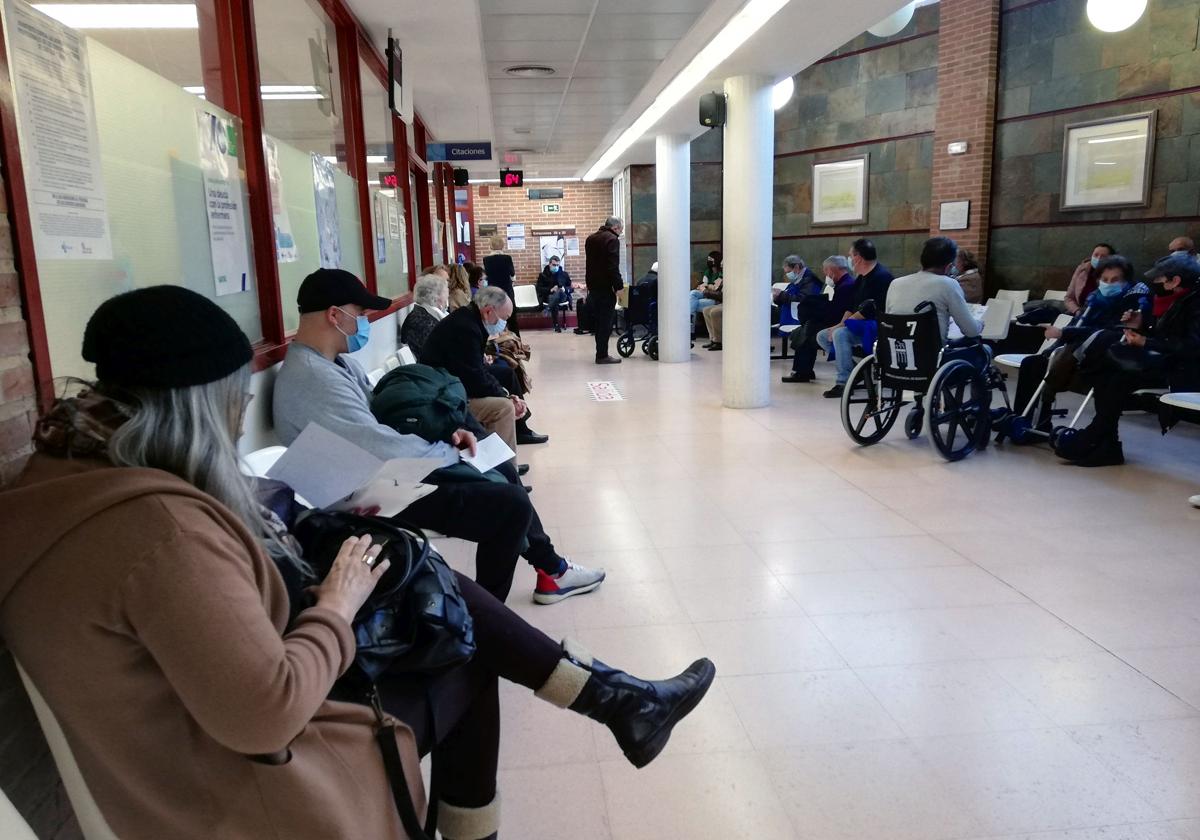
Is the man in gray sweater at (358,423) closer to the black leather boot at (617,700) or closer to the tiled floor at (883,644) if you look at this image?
the tiled floor at (883,644)

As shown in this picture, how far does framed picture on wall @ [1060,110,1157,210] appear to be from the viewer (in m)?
7.57

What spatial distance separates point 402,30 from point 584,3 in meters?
1.13

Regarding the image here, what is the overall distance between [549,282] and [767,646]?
498 inches

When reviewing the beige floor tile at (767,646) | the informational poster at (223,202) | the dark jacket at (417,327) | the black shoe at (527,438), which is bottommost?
the beige floor tile at (767,646)

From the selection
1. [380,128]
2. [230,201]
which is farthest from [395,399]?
[380,128]

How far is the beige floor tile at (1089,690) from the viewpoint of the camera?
2.23 meters

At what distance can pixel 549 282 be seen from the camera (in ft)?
48.7

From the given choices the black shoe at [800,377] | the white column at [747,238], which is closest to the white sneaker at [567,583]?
the white column at [747,238]

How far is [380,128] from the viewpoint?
19.5ft

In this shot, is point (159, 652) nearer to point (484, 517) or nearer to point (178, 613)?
point (178, 613)

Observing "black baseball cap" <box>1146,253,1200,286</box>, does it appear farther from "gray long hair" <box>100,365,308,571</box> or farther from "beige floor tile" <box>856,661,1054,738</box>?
"gray long hair" <box>100,365,308,571</box>

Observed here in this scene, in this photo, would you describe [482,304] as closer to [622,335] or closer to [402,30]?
[402,30]

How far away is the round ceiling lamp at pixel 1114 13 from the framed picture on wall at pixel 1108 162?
817 millimetres

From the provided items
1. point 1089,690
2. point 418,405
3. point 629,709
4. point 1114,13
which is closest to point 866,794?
point 629,709
